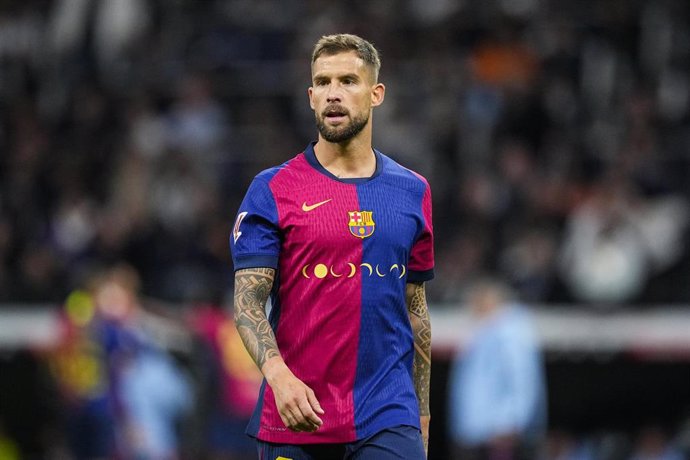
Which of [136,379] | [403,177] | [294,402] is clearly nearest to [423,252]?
[403,177]

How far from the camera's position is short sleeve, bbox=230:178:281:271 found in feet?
16.4

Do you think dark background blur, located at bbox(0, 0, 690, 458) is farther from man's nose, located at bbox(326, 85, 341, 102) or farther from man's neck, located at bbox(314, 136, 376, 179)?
man's nose, located at bbox(326, 85, 341, 102)

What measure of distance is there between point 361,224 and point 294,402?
74 cm

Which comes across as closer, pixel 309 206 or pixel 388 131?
pixel 309 206

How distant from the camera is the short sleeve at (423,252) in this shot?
211 inches

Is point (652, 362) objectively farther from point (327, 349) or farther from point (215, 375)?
point (327, 349)

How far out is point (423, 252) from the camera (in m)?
5.38

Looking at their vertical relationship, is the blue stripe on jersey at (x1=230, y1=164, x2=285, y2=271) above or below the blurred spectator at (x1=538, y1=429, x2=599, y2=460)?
above

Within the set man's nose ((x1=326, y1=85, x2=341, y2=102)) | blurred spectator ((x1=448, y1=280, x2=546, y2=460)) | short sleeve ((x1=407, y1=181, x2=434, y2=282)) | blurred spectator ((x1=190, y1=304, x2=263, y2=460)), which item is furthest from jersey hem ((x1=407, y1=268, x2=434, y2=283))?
blurred spectator ((x1=190, y1=304, x2=263, y2=460))

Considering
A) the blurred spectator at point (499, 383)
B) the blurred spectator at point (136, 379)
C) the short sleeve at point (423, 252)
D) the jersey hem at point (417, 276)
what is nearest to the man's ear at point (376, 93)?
the short sleeve at point (423, 252)

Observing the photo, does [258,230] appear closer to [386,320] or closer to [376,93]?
[386,320]

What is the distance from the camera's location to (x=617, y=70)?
15.8 m

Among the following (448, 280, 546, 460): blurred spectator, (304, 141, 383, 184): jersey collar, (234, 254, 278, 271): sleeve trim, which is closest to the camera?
(234, 254, 278, 271): sleeve trim

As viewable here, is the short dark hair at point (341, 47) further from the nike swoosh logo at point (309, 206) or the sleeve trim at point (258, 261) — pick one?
the sleeve trim at point (258, 261)
